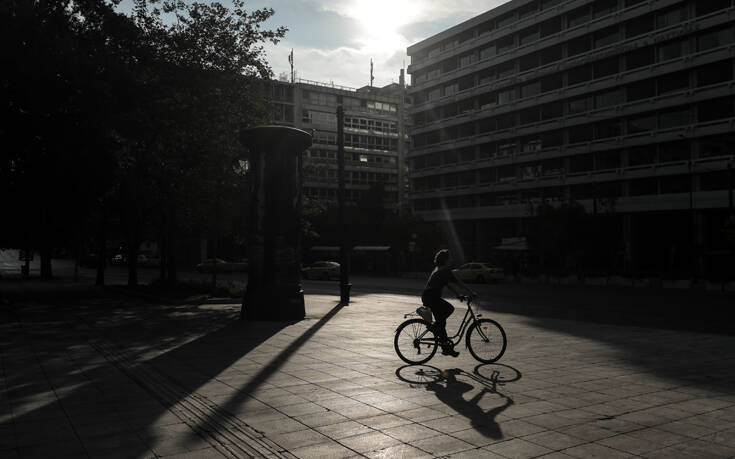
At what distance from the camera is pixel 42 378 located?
7.92 meters

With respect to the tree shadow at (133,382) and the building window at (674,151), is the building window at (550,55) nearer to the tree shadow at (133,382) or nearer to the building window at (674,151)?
the building window at (674,151)

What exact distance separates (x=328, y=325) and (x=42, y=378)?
7223 millimetres

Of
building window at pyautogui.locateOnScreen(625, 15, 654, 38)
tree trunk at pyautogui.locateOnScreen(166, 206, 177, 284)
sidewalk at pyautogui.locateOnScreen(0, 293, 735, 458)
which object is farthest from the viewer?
building window at pyautogui.locateOnScreen(625, 15, 654, 38)

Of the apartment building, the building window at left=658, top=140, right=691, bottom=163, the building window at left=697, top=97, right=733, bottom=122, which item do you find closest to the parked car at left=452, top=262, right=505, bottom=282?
the building window at left=658, top=140, right=691, bottom=163

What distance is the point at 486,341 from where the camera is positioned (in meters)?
9.10

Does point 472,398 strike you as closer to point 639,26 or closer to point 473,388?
point 473,388

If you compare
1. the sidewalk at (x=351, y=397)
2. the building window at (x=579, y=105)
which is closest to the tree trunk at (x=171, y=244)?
the sidewalk at (x=351, y=397)

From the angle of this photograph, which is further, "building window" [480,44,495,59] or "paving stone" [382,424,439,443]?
→ "building window" [480,44,495,59]

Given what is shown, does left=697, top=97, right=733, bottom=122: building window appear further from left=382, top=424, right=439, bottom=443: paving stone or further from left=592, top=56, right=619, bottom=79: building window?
left=382, top=424, right=439, bottom=443: paving stone

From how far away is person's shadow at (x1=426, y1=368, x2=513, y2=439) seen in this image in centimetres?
570

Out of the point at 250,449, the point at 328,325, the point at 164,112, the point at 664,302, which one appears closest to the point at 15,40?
the point at 164,112

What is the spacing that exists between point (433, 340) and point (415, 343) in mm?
255

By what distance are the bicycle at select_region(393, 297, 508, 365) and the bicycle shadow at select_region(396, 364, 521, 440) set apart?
159mm

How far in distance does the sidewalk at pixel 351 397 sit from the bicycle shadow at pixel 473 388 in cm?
3
